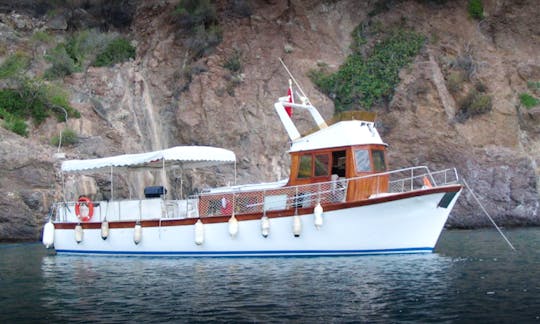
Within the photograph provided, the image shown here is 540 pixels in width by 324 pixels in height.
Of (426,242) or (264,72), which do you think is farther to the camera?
(264,72)

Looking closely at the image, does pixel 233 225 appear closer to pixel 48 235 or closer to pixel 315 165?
pixel 315 165

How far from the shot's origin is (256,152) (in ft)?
109

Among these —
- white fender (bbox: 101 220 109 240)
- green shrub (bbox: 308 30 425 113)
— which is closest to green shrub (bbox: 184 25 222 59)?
green shrub (bbox: 308 30 425 113)

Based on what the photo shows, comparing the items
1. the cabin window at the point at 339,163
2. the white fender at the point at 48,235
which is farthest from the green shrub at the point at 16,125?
the cabin window at the point at 339,163

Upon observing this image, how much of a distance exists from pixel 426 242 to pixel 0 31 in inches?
1285

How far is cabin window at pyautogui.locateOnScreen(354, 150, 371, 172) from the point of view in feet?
60.9

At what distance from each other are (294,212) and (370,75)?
20.2 m

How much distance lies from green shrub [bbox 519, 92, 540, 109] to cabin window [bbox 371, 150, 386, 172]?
18.1m

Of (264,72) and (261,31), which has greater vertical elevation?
(261,31)

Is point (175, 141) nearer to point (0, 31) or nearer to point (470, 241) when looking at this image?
point (0, 31)

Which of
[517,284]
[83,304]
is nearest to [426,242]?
[517,284]

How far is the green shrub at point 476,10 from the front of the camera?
38.8 metres

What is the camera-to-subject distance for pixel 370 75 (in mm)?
36594

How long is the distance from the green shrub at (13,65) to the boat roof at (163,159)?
50.5 ft
